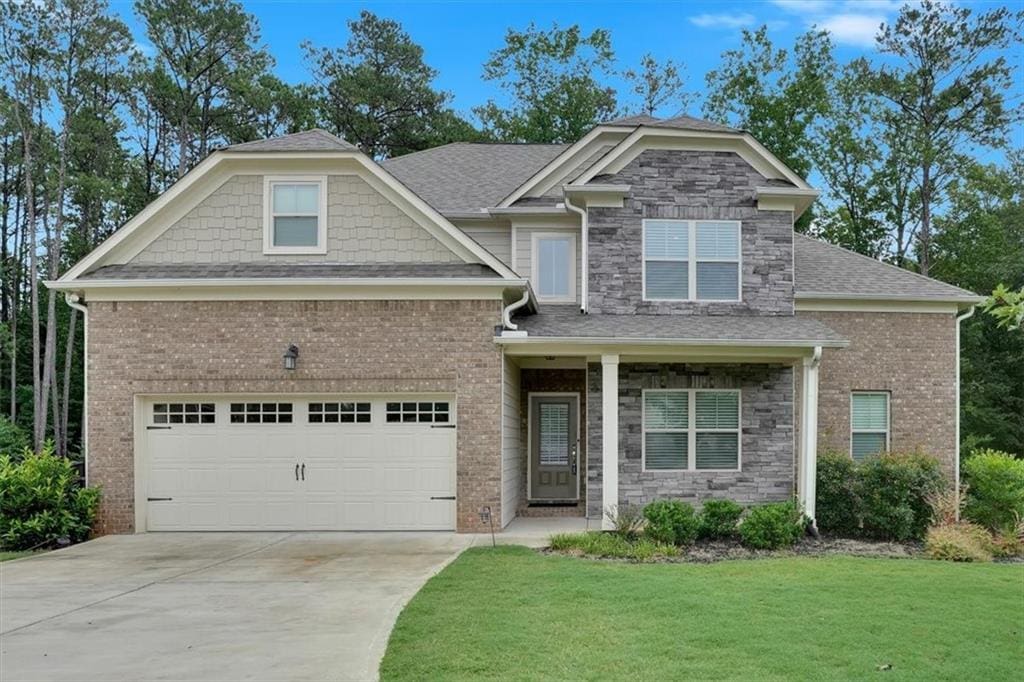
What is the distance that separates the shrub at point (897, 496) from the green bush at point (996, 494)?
40.3 inches

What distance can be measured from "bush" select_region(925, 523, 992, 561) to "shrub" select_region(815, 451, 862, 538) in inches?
44.1

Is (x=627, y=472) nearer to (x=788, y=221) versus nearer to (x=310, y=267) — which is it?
(x=788, y=221)

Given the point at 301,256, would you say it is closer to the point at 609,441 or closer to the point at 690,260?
the point at 609,441

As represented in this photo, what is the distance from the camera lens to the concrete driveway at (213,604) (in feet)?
20.9

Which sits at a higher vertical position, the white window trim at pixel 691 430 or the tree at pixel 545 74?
the tree at pixel 545 74

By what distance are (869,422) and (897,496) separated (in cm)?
343

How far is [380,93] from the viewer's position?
3406cm

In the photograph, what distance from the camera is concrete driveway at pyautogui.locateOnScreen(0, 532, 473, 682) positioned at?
636 centimetres

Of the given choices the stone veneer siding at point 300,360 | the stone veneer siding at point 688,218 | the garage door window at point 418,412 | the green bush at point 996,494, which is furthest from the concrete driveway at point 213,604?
the green bush at point 996,494

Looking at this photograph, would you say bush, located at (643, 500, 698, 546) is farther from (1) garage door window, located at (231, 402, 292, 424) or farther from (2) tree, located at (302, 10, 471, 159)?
(2) tree, located at (302, 10, 471, 159)

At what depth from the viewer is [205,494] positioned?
1300 centimetres

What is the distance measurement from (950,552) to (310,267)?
10.0m

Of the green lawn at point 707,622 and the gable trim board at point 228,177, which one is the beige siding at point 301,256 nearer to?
the gable trim board at point 228,177

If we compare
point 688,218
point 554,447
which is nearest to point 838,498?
point 554,447
